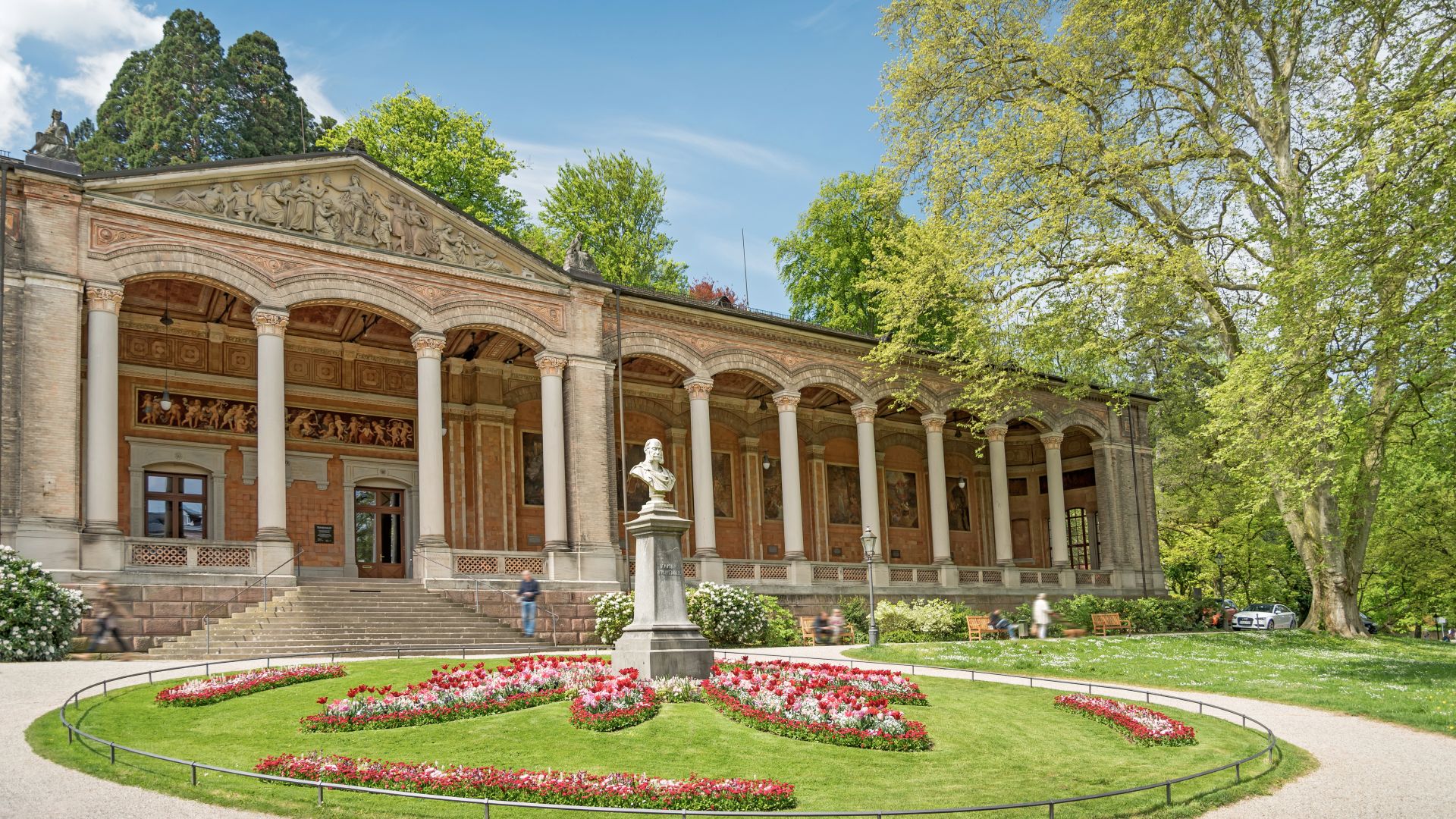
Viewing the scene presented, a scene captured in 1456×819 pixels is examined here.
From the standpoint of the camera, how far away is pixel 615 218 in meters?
50.0

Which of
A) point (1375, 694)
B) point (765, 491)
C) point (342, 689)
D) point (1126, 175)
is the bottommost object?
point (1375, 694)

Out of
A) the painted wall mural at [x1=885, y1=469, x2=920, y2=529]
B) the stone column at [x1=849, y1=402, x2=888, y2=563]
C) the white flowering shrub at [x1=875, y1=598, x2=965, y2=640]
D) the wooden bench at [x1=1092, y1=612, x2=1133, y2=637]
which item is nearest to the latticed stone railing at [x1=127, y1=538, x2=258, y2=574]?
the white flowering shrub at [x1=875, y1=598, x2=965, y2=640]

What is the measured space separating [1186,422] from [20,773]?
151 feet

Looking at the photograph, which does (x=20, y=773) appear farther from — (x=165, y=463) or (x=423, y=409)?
(x=165, y=463)

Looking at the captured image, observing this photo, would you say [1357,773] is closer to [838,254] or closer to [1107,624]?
[1107,624]

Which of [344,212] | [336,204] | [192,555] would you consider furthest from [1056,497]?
[192,555]

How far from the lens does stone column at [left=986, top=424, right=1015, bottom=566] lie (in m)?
39.4

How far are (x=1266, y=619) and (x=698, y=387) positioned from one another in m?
28.4

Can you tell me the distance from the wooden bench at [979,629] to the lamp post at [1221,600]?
13370 millimetres

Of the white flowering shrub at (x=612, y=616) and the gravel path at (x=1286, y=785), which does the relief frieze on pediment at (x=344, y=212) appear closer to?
the white flowering shrub at (x=612, y=616)

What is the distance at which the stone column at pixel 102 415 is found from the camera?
22188mm

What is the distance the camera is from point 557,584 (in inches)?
1080

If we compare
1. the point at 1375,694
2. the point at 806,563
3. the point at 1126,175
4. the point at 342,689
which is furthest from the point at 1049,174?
the point at 342,689

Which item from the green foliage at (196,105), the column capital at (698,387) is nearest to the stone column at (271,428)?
the column capital at (698,387)
